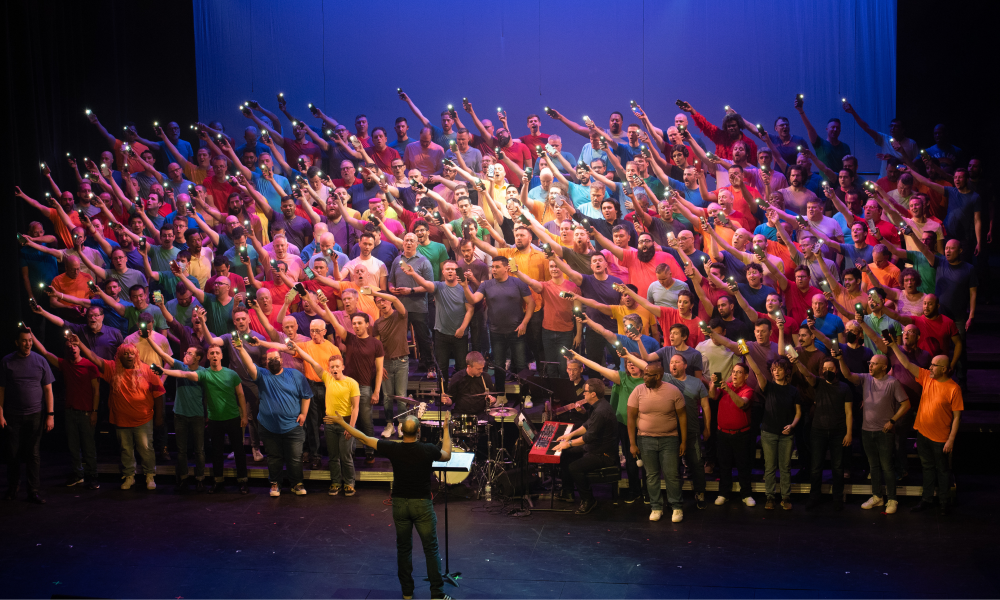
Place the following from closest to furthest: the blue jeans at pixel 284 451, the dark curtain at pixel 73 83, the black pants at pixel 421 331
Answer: the blue jeans at pixel 284 451 → the black pants at pixel 421 331 → the dark curtain at pixel 73 83

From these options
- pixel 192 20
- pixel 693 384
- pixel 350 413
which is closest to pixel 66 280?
pixel 350 413

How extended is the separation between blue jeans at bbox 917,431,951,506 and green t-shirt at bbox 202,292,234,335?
272 inches

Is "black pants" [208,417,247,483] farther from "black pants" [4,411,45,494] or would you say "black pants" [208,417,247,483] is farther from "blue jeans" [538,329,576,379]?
"blue jeans" [538,329,576,379]

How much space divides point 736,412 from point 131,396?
5924 millimetres

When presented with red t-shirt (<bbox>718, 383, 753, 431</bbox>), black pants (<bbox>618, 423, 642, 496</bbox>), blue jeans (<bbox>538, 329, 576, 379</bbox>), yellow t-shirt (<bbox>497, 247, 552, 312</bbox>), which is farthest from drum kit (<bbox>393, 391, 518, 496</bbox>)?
red t-shirt (<bbox>718, 383, 753, 431</bbox>)

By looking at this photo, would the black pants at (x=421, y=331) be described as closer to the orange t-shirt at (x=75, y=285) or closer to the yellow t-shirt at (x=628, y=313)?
the yellow t-shirt at (x=628, y=313)

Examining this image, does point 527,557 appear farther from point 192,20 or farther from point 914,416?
point 192,20

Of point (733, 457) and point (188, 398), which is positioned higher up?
point (188, 398)

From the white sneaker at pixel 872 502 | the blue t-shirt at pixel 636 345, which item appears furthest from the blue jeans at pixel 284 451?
the white sneaker at pixel 872 502

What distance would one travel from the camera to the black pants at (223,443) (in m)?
8.58

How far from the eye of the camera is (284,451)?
852 cm

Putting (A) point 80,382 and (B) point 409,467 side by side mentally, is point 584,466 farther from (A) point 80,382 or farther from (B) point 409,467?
(A) point 80,382

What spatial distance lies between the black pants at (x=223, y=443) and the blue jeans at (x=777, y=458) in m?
5.04

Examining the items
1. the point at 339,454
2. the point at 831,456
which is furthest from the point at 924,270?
the point at 339,454
